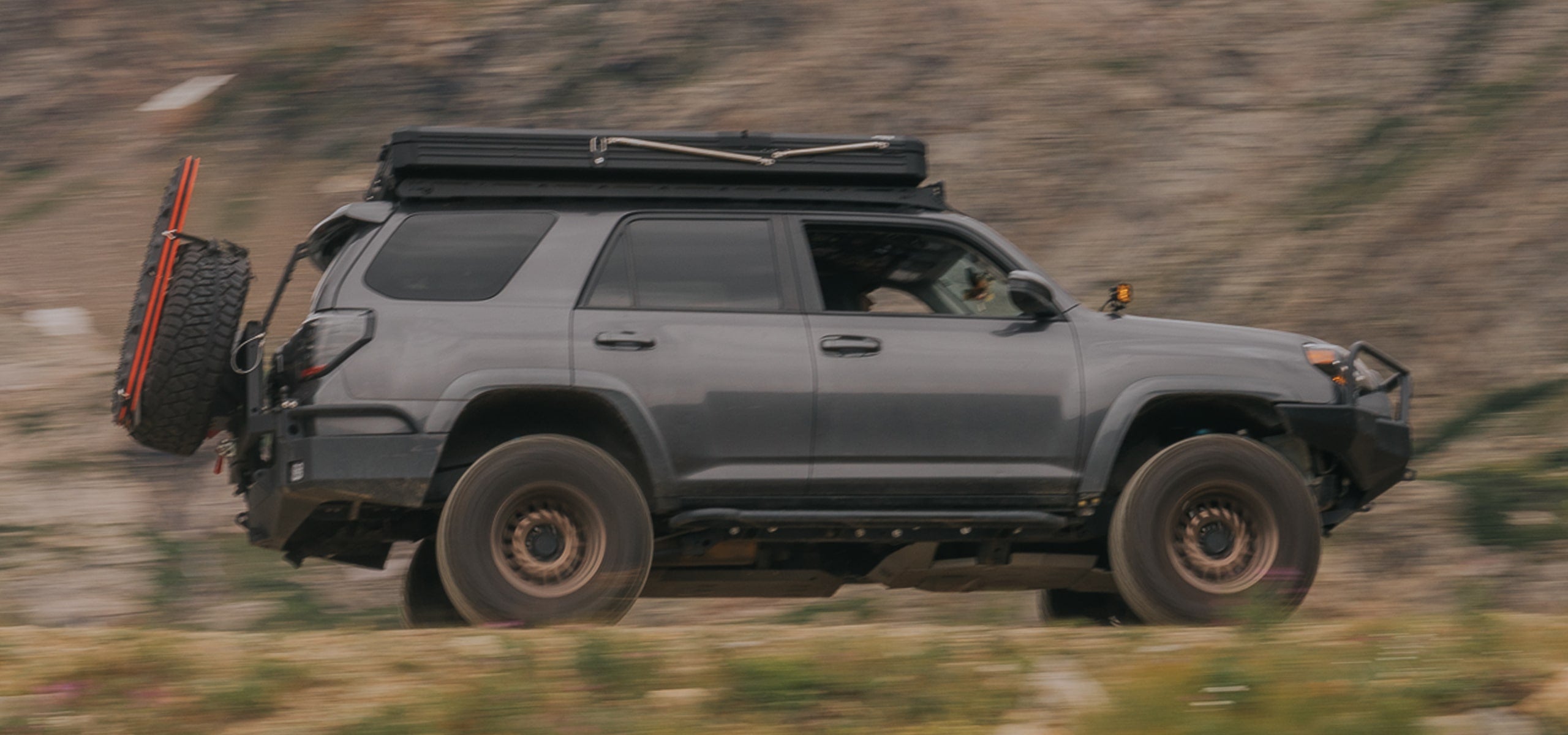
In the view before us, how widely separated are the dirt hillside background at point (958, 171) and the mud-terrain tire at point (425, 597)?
1603 mm

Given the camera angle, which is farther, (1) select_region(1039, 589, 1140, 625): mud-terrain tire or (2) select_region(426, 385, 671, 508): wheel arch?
(1) select_region(1039, 589, 1140, 625): mud-terrain tire

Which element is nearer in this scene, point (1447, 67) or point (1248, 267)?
point (1248, 267)

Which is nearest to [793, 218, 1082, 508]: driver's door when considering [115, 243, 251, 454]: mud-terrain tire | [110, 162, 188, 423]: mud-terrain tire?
[115, 243, 251, 454]: mud-terrain tire

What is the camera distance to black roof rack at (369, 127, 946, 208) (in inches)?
245

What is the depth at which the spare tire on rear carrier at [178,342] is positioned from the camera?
5934 mm

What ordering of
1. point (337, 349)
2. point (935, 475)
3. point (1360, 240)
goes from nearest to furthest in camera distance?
point (337, 349)
point (935, 475)
point (1360, 240)


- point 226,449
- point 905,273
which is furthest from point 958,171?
point 226,449

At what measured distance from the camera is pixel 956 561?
6.80m

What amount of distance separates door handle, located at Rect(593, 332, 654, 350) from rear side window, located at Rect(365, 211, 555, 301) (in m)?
0.44

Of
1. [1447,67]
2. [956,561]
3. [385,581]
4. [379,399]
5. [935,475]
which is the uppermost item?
[1447,67]

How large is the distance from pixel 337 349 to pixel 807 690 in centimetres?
239

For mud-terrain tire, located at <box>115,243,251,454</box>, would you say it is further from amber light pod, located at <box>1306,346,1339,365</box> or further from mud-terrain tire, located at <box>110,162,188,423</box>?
amber light pod, located at <box>1306,346,1339,365</box>

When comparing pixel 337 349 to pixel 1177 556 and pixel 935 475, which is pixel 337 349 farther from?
pixel 1177 556

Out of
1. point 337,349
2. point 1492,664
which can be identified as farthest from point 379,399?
point 1492,664
